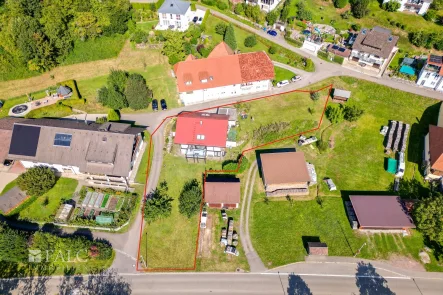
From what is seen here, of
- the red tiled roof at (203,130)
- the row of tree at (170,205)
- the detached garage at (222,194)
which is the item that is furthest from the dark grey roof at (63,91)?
the detached garage at (222,194)

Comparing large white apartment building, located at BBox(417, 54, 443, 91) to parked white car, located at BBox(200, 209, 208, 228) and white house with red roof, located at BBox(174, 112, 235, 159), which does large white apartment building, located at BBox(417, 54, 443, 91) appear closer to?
white house with red roof, located at BBox(174, 112, 235, 159)

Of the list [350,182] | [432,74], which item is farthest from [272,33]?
[350,182]

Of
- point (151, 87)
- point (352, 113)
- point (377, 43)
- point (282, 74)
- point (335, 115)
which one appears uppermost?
point (377, 43)

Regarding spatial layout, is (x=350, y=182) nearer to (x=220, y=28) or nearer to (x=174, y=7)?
(x=220, y=28)

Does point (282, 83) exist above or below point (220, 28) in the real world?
below

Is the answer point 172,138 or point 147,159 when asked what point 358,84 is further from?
point 147,159

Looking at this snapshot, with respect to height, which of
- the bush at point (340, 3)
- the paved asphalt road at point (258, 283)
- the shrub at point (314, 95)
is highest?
the bush at point (340, 3)

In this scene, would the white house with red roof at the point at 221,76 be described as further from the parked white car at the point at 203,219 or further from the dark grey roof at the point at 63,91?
the parked white car at the point at 203,219
